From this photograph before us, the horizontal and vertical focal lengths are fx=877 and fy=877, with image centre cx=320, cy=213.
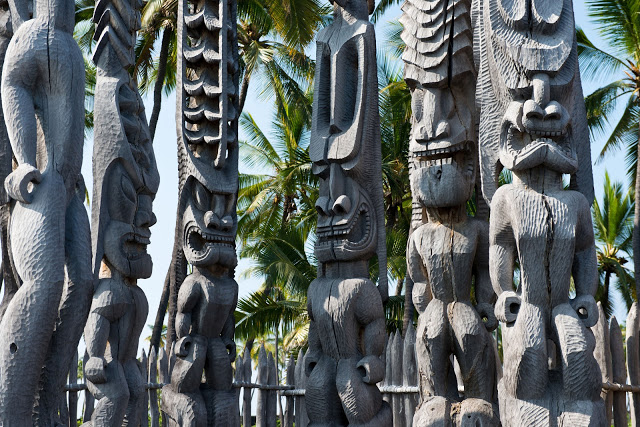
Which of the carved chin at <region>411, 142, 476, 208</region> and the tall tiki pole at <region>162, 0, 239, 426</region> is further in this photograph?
the tall tiki pole at <region>162, 0, 239, 426</region>

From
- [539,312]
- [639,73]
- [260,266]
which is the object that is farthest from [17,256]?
[260,266]

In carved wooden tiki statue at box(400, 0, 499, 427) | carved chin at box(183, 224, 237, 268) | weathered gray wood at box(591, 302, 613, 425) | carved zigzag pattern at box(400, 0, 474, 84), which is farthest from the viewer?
carved chin at box(183, 224, 237, 268)

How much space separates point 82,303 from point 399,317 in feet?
53.8

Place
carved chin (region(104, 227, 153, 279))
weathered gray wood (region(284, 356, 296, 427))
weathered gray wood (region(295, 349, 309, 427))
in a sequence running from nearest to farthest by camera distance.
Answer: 1. carved chin (region(104, 227, 153, 279))
2. weathered gray wood (region(295, 349, 309, 427))
3. weathered gray wood (region(284, 356, 296, 427))

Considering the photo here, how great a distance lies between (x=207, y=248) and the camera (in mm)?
6461

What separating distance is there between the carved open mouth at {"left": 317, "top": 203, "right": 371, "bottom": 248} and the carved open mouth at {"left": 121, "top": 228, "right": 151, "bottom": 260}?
1402 mm

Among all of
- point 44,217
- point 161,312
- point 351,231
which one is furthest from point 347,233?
point 161,312

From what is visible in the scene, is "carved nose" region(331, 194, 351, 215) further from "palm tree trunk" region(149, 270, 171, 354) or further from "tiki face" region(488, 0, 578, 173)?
"palm tree trunk" region(149, 270, 171, 354)

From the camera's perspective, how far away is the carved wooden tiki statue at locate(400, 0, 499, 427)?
5387 millimetres

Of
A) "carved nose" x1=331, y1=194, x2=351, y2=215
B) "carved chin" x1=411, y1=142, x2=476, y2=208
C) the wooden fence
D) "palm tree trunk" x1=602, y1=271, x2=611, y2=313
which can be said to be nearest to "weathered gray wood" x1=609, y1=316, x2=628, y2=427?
the wooden fence

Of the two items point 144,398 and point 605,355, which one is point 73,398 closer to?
point 144,398

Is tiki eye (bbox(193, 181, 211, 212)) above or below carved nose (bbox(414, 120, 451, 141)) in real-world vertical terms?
below

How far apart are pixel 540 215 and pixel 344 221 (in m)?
1.77

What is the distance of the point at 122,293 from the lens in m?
6.18
